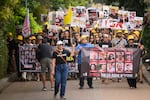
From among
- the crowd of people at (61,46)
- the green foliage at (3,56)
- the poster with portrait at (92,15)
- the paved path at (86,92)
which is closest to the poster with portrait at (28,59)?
the crowd of people at (61,46)

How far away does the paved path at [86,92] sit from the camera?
51.3ft

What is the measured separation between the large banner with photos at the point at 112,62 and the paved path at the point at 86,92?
1.71ft

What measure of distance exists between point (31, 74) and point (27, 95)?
5.18 metres

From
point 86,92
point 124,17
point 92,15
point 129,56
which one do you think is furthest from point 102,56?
point 92,15

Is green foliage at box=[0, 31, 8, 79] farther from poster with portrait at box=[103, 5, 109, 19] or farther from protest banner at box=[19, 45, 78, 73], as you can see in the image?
poster with portrait at box=[103, 5, 109, 19]

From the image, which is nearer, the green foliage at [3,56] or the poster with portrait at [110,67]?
the poster with portrait at [110,67]

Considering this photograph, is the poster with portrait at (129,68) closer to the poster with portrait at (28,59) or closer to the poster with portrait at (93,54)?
the poster with portrait at (93,54)

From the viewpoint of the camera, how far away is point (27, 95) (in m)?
16.5

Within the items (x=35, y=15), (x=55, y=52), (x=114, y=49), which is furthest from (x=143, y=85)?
(x=35, y=15)

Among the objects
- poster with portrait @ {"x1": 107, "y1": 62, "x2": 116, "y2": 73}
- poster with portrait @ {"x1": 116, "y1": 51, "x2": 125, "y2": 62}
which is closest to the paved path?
poster with portrait @ {"x1": 107, "y1": 62, "x2": 116, "y2": 73}

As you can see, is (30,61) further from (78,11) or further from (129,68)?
(129,68)

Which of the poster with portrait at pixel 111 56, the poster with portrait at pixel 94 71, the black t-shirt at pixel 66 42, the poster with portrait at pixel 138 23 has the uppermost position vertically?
the poster with portrait at pixel 138 23

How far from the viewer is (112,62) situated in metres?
18.6

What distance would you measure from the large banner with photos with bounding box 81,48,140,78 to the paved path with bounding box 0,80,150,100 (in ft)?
1.71
